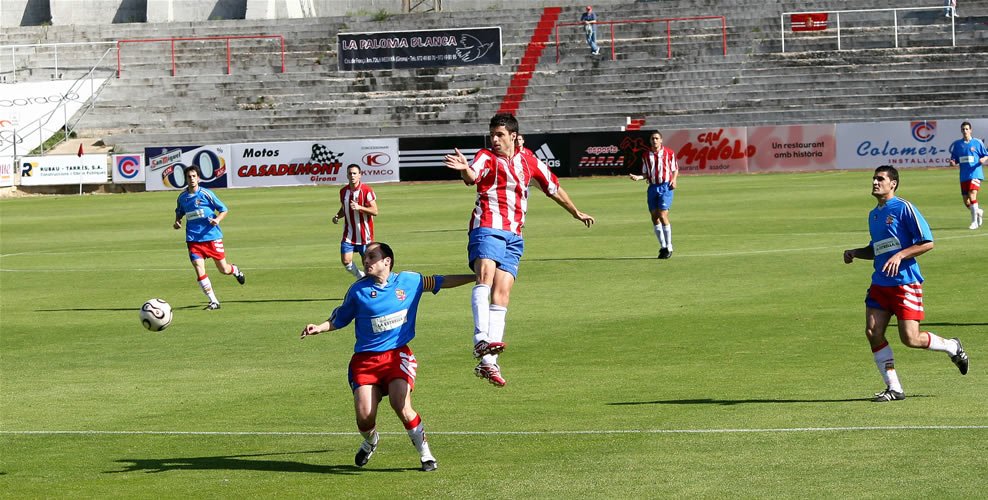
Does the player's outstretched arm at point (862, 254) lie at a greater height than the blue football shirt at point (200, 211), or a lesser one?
lesser

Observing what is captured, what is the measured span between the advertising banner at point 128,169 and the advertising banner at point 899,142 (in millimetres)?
26838

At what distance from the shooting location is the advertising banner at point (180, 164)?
52.6 m

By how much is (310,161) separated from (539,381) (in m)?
39.9

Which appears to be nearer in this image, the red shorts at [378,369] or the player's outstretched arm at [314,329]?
the player's outstretched arm at [314,329]

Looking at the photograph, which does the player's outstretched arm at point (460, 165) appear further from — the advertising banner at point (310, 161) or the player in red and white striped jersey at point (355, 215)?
the advertising banner at point (310, 161)

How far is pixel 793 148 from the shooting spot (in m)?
50.1

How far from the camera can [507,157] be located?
42.3 feet

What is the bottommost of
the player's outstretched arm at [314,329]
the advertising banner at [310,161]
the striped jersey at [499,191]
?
the player's outstretched arm at [314,329]

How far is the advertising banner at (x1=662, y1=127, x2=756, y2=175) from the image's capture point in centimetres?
5056

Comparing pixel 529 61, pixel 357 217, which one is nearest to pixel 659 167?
pixel 357 217

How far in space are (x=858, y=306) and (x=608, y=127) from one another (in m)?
37.8

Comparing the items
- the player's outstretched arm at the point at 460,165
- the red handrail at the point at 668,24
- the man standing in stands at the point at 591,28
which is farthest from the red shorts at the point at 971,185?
the man standing in stands at the point at 591,28

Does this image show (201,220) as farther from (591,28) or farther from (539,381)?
(591,28)

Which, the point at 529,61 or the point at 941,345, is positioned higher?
the point at 529,61
